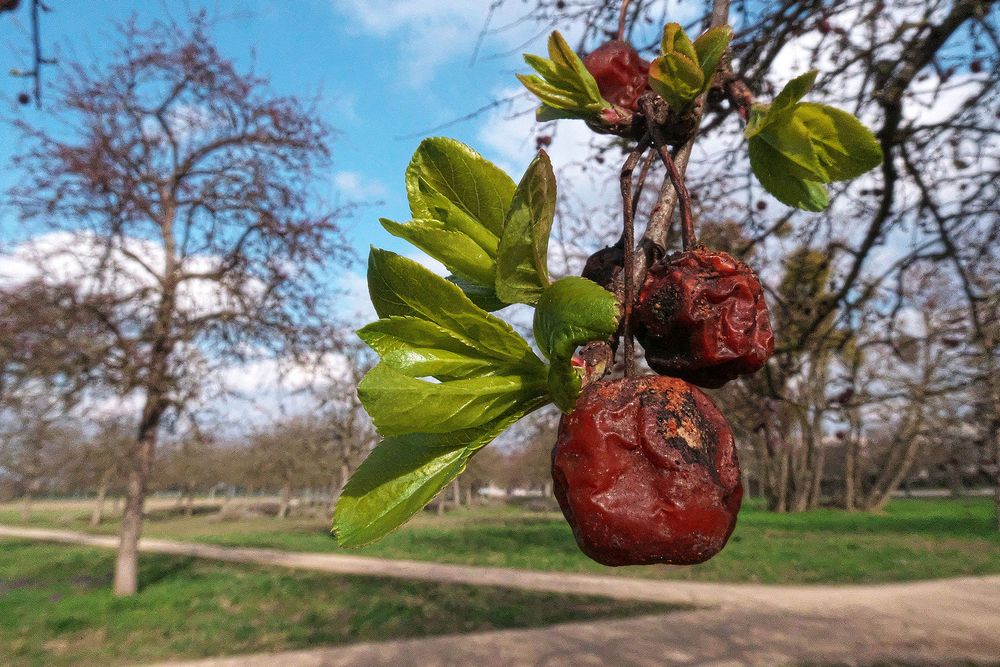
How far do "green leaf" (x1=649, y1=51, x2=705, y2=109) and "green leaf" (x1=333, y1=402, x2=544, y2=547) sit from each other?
1.27ft

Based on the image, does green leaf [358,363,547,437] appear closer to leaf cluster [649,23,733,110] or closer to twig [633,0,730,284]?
twig [633,0,730,284]

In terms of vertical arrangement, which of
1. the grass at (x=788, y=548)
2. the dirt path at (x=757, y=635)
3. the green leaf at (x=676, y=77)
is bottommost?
the dirt path at (x=757, y=635)

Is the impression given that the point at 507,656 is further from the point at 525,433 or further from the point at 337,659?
the point at 525,433

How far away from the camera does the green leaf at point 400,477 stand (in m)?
0.53

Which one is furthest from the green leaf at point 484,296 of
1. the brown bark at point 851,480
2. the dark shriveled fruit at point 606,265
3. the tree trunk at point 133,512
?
the brown bark at point 851,480

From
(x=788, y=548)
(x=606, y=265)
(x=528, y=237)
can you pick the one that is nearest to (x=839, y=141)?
(x=606, y=265)

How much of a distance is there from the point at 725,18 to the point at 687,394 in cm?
56

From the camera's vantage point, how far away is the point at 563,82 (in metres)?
0.75

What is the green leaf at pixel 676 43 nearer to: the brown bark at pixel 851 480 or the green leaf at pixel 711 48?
the green leaf at pixel 711 48

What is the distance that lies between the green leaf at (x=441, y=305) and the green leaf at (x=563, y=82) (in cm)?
32

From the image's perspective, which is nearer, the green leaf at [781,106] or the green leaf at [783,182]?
the green leaf at [781,106]

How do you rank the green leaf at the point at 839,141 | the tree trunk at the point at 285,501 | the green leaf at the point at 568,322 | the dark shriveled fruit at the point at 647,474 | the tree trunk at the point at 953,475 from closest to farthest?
the green leaf at the point at 568,322
the dark shriveled fruit at the point at 647,474
the green leaf at the point at 839,141
the tree trunk at the point at 953,475
the tree trunk at the point at 285,501

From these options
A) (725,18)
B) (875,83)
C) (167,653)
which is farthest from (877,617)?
(725,18)

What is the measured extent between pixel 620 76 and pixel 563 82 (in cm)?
23
